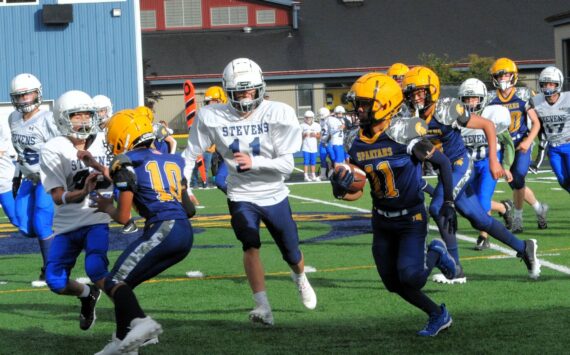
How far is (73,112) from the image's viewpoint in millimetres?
7008

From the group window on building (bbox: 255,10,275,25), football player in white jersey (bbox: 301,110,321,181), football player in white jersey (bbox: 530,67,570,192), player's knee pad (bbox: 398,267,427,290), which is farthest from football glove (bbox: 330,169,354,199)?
window on building (bbox: 255,10,275,25)

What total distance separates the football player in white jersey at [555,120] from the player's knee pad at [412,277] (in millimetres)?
6455

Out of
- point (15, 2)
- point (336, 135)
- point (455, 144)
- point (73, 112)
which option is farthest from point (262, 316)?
point (336, 135)

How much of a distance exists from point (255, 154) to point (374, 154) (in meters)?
1.11

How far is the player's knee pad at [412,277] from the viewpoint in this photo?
662 centimetres

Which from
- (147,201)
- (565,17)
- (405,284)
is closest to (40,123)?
(147,201)

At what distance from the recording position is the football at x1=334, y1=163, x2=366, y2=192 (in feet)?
21.2

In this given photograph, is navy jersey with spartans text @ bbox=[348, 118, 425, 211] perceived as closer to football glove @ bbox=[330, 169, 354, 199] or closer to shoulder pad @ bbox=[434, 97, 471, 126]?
football glove @ bbox=[330, 169, 354, 199]

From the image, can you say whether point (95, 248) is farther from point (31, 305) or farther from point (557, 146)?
point (557, 146)

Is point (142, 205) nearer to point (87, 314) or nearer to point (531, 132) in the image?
point (87, 314)

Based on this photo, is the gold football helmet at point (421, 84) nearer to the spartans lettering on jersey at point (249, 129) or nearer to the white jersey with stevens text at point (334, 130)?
the spartans lettering on jersey at point (249, 129)

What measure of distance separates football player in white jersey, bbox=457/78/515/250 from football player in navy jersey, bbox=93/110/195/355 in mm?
4217

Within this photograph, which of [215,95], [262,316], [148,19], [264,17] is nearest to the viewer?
[262,316]

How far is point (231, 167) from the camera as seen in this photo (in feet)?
24.8
